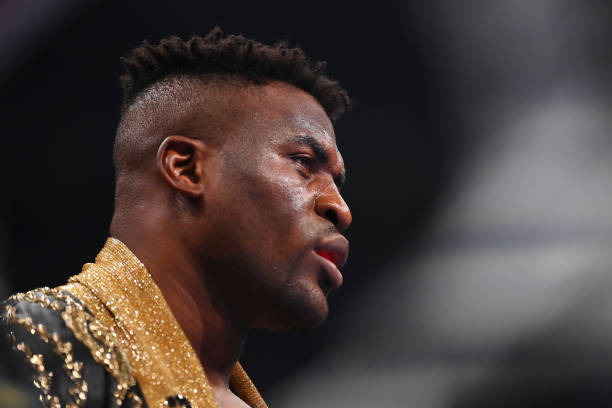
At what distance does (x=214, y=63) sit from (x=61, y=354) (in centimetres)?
68

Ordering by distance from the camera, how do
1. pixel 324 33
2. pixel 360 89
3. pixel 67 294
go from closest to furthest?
pixel 67 294
pixel 324 33
pixel 360 89

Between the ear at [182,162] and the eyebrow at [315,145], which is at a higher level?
the eyebrow at [315,145]

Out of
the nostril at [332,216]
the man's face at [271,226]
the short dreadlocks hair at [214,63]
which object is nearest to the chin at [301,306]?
the man's face at [271,226]

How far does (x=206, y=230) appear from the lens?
134 centimetres

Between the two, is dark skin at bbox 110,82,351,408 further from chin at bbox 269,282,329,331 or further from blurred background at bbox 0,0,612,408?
blurred background at bbox 0,0,612,408

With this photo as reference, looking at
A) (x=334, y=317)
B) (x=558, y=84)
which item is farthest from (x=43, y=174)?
(x=558, y=84)

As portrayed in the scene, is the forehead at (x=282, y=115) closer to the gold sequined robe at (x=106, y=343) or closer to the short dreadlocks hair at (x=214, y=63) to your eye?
the short dreadlocks hair at (x=214, y=63)

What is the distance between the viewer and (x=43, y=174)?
4.80 ft

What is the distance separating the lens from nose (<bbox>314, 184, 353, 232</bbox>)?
139 centimetres

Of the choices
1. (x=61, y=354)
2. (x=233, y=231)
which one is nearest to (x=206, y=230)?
(x=233, y=231)

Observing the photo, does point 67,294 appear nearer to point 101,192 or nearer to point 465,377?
point 101,192

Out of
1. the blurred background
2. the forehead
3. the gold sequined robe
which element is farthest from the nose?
the blurred background

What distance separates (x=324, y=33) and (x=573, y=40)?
80 centimetres

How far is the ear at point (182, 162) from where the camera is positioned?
1.37m
